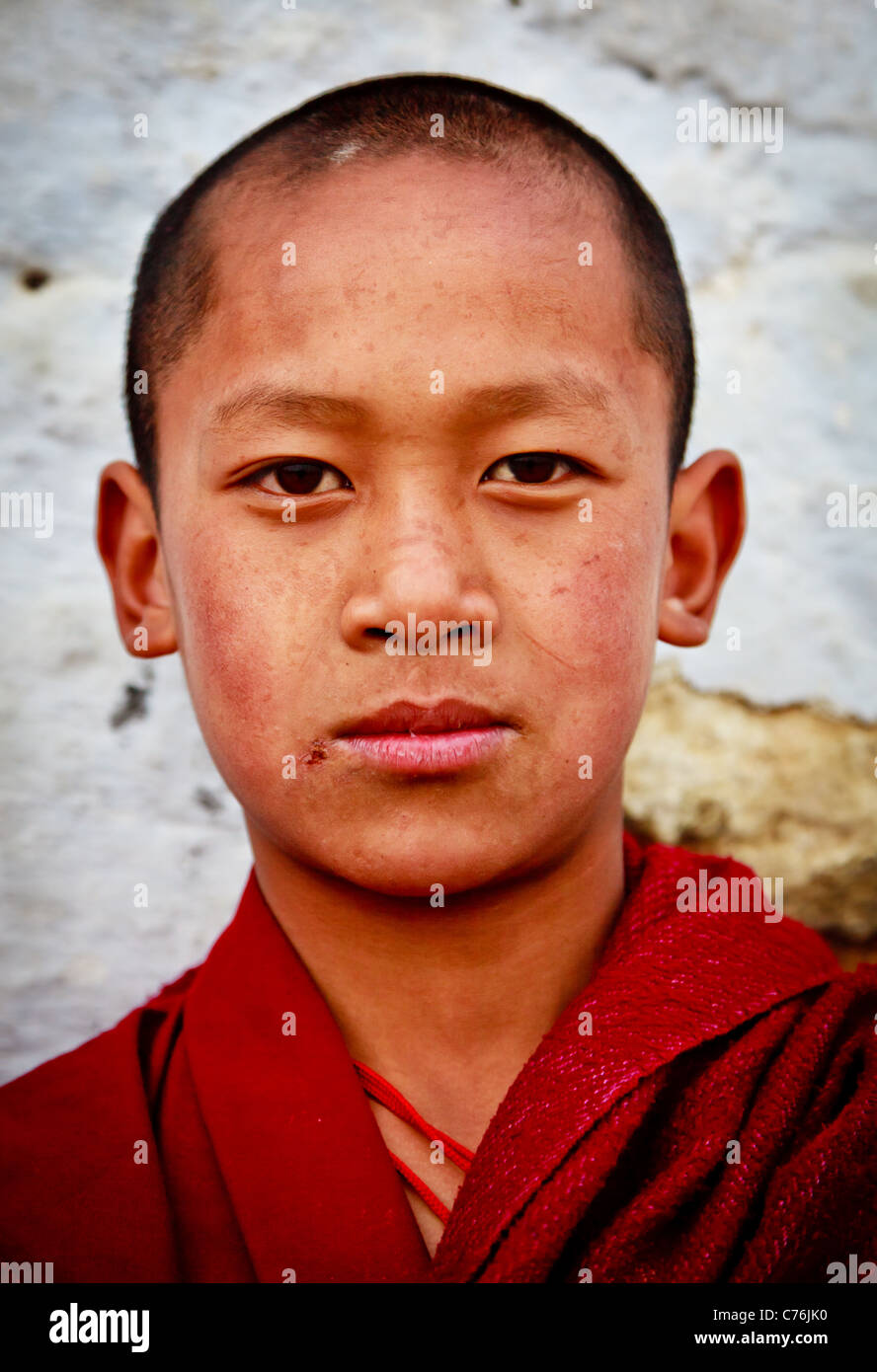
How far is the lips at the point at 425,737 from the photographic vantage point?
4.72ft

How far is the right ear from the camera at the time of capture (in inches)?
72.1

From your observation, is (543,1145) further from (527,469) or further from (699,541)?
(699,541)

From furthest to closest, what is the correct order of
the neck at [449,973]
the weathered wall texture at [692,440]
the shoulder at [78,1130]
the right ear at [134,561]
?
1. the weathered wall texture at [692,440]
2. the right ear at [134,561]
3. the neck at [449,973]
4. the shoulder at [78,1130]

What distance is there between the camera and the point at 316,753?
1.48 metres

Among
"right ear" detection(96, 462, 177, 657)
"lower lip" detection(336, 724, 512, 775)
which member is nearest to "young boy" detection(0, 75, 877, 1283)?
"lower lip" detection(336, 724, 512, 775)

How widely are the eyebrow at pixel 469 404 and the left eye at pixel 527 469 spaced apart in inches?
2.2

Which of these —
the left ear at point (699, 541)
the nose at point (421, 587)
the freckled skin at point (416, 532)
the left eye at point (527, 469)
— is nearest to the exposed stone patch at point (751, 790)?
the left ear at point (699, 541)

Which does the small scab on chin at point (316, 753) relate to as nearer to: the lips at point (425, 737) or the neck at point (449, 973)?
the lips at point (425, 737)

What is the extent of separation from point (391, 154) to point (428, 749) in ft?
2.50

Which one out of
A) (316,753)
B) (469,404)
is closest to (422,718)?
(316,753)

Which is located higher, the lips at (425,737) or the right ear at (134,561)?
the right ear at (134,561)
